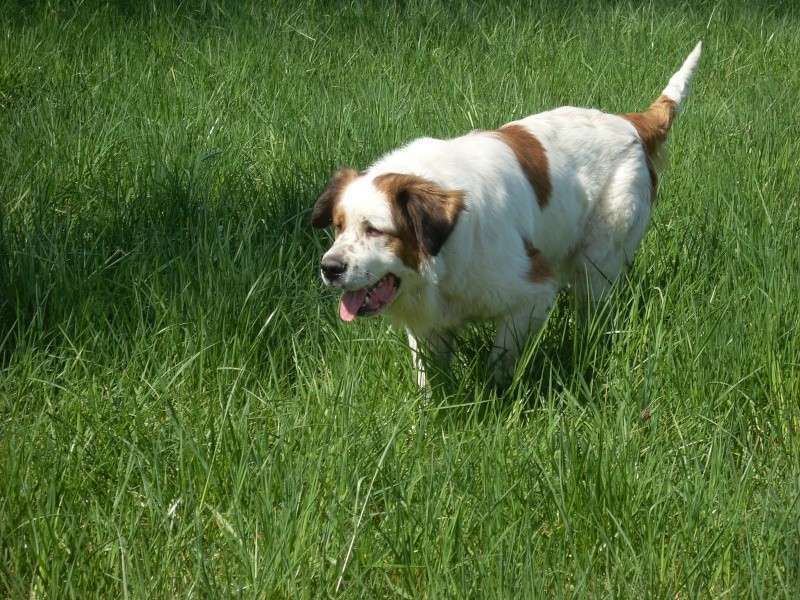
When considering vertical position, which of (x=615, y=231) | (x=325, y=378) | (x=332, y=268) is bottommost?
(x=325, y=378)

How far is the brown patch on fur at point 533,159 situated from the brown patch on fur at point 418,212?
59cm

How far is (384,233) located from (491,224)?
0.46 m

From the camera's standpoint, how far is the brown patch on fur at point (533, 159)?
3961mm

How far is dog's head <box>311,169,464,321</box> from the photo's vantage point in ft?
10.9

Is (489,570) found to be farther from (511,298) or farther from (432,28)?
(432,28)

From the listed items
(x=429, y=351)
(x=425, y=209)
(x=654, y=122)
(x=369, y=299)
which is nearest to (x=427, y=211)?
(x=425, y=209)

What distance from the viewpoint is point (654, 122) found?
471 centimetres

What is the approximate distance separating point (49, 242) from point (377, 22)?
434cm

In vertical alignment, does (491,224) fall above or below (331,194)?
below

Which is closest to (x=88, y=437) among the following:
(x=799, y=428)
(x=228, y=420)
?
(x=228, y=420)

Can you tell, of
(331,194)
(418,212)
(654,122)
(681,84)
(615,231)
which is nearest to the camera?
(418,212)

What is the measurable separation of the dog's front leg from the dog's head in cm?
22

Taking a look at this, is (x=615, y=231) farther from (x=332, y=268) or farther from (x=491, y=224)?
(x=332, y=268)

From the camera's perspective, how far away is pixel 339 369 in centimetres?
339
